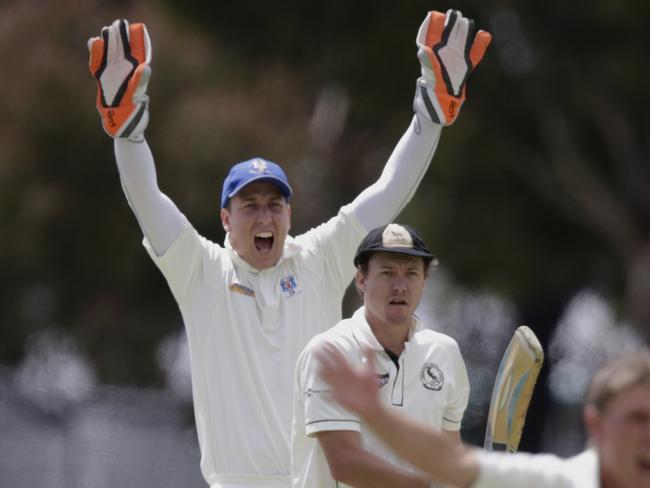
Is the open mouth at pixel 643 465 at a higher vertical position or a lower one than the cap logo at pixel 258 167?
lower

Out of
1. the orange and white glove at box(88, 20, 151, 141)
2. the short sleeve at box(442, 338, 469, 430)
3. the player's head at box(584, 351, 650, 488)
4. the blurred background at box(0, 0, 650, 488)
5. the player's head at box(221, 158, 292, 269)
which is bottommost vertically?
the player's head at box(584, 351, 650, 488)

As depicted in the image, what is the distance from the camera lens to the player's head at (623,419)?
12.6 feet

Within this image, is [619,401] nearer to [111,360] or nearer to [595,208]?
[595,208]

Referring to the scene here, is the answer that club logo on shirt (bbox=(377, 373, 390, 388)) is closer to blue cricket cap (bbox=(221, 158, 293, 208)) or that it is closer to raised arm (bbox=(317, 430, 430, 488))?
raised arm (bbox=(317, 430, 430, 488))

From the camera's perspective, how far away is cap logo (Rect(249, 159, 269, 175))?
6.51 m

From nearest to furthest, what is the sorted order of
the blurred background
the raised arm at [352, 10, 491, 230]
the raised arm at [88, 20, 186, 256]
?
1. the raised arm at [88, 20, 186, 256]
2. the raised arm at [352, 10, 491, 230]
3. the blurred background

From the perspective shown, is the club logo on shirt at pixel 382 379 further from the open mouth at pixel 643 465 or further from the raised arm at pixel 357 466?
the open mouth at pixel 643 465

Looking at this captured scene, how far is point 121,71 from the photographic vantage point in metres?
6.55

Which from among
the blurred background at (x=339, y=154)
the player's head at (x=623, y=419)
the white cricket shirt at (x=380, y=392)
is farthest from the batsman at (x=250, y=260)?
the blurred background at (x=339, y=154)

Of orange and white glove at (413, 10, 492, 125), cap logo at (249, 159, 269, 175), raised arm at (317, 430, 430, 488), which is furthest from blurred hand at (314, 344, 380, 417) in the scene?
orange and white glove at (413, 10, 492, 125)

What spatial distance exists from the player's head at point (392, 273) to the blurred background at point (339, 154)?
40.0ft

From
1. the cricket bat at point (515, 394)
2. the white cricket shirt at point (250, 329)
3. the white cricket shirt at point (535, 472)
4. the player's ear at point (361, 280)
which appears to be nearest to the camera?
the white cricket shirt at point (535, 472)

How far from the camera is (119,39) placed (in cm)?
655

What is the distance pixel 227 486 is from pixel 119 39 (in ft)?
5.50
